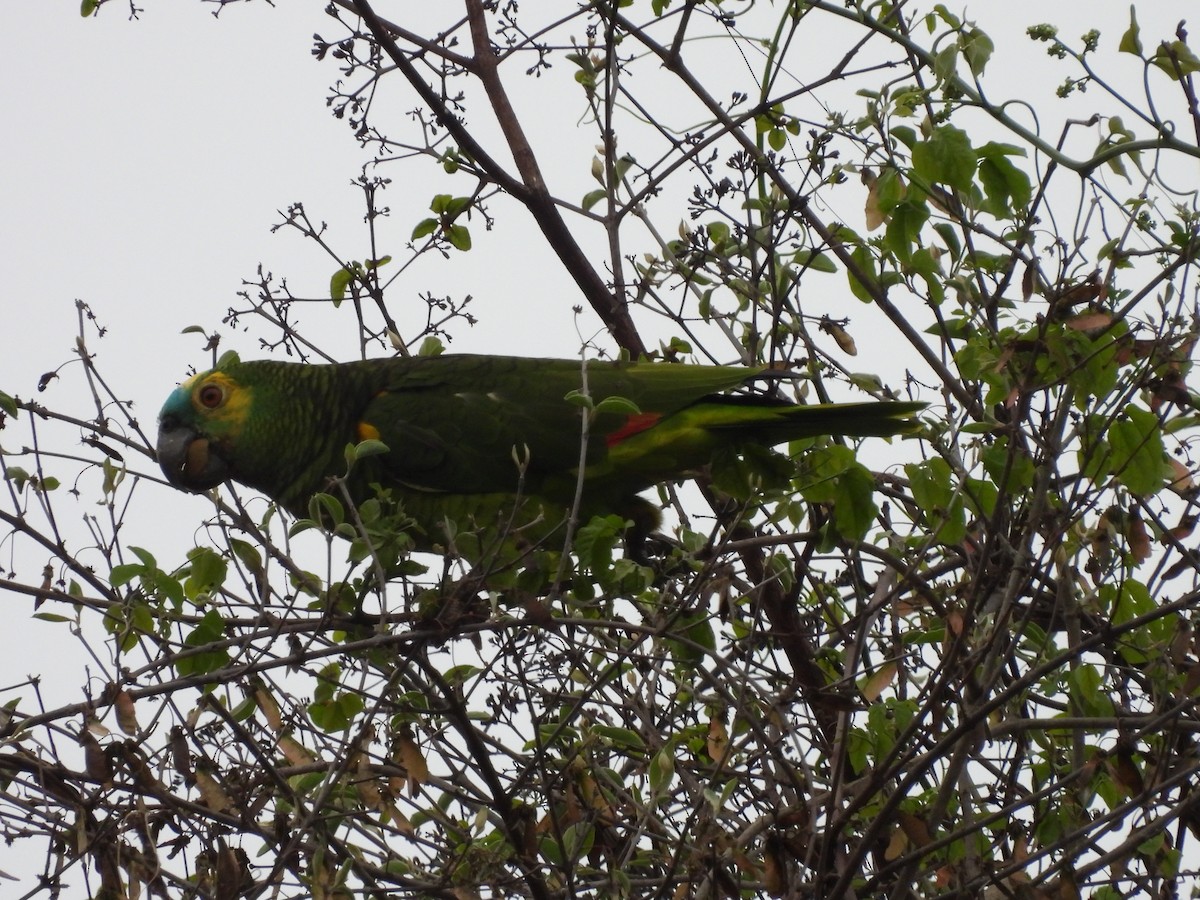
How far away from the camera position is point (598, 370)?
344cm

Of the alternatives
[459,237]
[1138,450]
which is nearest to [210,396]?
[459,237]

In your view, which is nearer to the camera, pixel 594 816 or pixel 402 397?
pixel 594 816

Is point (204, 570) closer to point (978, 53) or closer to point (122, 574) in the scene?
point (122, 574)

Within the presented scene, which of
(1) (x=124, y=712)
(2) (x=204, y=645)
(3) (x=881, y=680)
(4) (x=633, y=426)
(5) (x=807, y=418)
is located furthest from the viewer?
(4) (x=633, y=426)

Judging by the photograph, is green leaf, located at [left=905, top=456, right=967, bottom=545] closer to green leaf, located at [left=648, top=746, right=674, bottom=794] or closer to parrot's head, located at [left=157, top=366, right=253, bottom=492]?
green leaf, located at [left=648, top=746, right=674, bottom=794]

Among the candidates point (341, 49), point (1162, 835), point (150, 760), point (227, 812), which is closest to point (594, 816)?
point (227, 812)

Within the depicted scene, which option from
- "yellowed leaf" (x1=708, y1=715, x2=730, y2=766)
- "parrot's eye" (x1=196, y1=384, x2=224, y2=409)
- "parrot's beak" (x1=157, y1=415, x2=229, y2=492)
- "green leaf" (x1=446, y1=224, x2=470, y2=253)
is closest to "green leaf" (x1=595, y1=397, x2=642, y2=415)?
"yellowed leaf" (x1=708, y1=715, x2=730, y2=766)

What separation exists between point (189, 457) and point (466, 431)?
86cm

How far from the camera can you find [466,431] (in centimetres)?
351

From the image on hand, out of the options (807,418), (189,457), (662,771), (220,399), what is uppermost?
(220,399)

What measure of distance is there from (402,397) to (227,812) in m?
1.55

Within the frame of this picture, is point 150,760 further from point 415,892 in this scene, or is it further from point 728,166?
point 728,166

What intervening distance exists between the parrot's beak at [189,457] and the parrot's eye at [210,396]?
0.10 m

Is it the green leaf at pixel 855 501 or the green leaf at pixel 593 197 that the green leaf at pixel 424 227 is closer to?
the green leaf at pixel 593 197
